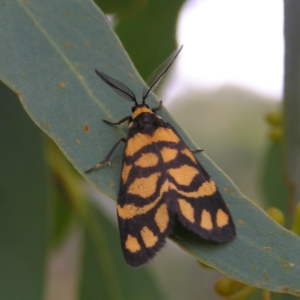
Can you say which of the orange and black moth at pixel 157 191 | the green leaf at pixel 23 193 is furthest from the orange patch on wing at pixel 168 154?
the green leaf at pixel 23 193

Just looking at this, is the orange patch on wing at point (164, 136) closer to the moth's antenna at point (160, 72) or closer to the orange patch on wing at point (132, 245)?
the moth's antenna at point (160, 72)

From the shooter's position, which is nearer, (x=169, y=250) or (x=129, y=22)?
(x=129, y=22)

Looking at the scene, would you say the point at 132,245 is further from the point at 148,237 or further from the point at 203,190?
the point at 203,190

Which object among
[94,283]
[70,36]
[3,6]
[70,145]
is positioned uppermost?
[3,6]

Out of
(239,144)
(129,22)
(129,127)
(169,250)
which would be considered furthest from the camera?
(169,250)

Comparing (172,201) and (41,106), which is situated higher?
(41,106)

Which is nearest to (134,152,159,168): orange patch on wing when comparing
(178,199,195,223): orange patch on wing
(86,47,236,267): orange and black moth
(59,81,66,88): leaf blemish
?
(86,47,236,267): orange and black moth

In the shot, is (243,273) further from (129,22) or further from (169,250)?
(169,250)

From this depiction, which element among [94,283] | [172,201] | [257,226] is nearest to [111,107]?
[172,201]
